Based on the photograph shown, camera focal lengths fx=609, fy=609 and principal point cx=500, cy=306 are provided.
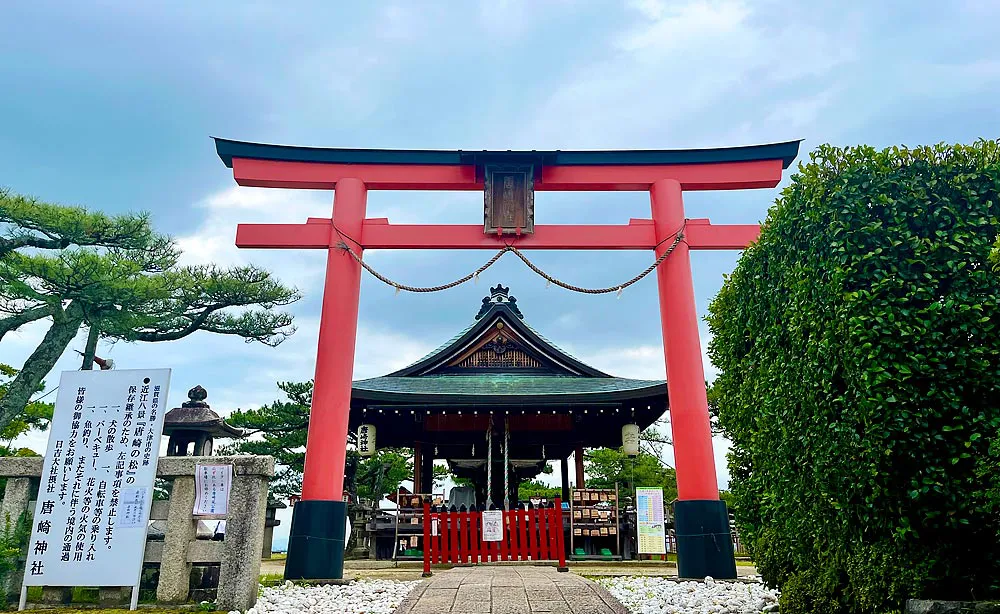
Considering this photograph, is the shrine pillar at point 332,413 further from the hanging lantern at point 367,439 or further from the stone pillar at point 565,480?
the stone pillar at point 565,480

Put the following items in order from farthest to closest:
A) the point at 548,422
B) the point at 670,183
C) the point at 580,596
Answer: the point at 548,422 → the point at 670,183 → the point at 580,596

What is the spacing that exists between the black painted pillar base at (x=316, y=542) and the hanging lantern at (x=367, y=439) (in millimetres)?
6835

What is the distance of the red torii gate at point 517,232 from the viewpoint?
768cm

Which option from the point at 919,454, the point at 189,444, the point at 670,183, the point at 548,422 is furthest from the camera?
the point at 548,422

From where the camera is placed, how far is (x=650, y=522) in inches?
482

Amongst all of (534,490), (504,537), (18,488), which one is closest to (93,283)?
(18,488)

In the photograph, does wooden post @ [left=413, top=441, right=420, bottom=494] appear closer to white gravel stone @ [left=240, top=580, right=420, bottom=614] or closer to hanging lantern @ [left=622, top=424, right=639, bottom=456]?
hanging lantern @ [left=622, top=424, right=639, bottom=456]

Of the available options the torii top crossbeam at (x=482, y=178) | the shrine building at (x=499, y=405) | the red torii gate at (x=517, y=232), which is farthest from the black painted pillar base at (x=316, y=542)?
the shrine building at (x=499, y=405)

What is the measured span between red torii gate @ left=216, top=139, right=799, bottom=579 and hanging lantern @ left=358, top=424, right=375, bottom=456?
6647mm

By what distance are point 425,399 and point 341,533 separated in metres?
5.55

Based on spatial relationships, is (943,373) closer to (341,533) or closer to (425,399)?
(341,533)

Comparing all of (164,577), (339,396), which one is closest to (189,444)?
(339,396)

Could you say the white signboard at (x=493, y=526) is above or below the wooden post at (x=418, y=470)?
below

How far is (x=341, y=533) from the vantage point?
23.9 feet
